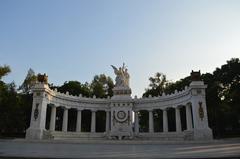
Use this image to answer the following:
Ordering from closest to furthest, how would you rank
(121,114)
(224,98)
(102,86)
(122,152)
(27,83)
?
(122,152), (121,114), (224,98), (27,83), (102,86)

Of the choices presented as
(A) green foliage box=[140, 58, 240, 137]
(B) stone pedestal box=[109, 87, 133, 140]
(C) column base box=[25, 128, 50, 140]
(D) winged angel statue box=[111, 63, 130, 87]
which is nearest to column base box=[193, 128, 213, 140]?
(A) green foliage box=[140, 58, 240, 137]

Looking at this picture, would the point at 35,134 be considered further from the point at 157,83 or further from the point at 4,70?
the point at 157,83

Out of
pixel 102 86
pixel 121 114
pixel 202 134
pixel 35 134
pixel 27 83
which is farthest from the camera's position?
pixel 102 86

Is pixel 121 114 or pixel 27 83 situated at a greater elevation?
pixel 27 83

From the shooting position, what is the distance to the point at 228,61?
164 feet

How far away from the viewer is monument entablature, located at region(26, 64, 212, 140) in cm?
3716

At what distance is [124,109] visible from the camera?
159 ft

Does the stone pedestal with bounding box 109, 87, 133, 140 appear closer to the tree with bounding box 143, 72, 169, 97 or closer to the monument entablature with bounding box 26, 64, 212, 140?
the monument entablature with bounding box 26, 64, 212, 140

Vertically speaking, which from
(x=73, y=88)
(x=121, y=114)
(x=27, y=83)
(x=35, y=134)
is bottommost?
(x=35, y=134)

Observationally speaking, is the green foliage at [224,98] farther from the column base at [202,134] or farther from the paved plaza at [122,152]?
the paved plaza at [122,152]

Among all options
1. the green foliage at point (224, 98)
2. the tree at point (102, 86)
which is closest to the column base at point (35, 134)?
the tree at point (102, 86)

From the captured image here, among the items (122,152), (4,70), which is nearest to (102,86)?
(4,70)

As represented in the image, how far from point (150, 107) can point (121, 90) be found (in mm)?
7138

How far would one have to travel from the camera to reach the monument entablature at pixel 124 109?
122 ft
